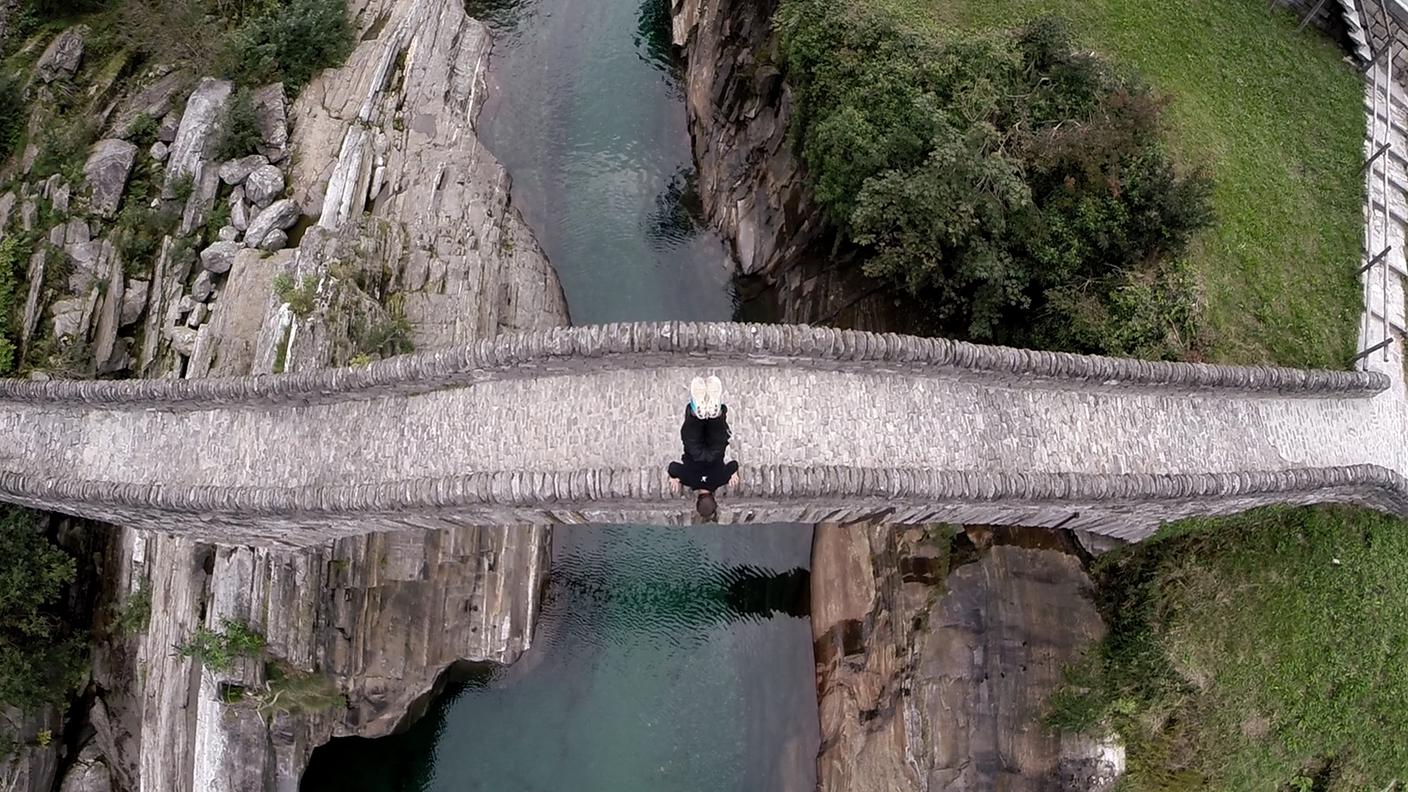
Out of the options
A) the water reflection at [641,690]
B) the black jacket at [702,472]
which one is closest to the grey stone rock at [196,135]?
the water reflection at [641,690]

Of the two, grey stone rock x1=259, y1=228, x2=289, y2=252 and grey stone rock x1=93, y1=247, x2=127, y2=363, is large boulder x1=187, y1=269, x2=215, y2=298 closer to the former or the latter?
grey stone rock x1=259, y1=228, x2=289, y2=252

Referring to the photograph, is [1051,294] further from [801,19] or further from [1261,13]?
[1261,13]

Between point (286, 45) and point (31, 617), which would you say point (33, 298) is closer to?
point (31, 617)

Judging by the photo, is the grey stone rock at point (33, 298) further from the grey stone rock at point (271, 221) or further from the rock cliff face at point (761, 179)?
the rock cliff face at point (761, 179)

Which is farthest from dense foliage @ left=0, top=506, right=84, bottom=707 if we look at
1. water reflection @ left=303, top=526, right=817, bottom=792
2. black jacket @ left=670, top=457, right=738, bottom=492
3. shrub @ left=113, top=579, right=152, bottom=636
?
black jacket @ left=670, top=457, right=738, bottom=492

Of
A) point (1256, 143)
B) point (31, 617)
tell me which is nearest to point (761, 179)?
point (1256, 143)

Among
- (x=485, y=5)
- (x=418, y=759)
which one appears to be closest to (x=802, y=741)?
(x=418, y=759)
